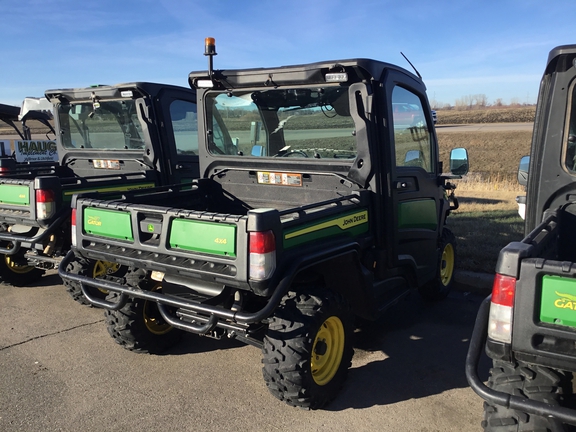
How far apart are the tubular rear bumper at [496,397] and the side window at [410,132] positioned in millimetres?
2028

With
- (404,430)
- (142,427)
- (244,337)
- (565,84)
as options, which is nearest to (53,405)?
(142,427)

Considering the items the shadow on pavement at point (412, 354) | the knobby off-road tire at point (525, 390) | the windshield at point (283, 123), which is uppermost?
the windshield at point (283, 123)

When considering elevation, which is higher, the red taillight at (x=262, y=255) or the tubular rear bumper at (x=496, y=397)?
the red taillight at (x=262, y=255)

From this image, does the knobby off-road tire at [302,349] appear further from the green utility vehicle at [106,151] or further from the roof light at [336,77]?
the green utility vehicle at [106,151]

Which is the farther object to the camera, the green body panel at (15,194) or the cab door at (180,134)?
the cab door at (180,134)

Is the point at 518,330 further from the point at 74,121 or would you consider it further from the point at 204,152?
the point at 74,121

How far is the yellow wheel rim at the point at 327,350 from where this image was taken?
352 cm

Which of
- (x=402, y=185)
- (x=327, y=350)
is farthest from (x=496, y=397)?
(x=402, y=185)

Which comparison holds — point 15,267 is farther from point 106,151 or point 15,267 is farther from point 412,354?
point 412,354

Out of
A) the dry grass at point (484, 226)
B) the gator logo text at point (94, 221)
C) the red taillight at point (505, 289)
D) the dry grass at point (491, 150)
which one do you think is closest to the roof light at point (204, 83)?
the gator logo text at point (94, 221)

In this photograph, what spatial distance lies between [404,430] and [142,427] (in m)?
1.67

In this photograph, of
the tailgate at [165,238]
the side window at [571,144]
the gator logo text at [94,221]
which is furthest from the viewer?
the gator logo text at [94,221]

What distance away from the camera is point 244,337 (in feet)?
11.7

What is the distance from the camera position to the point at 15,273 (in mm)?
6020
